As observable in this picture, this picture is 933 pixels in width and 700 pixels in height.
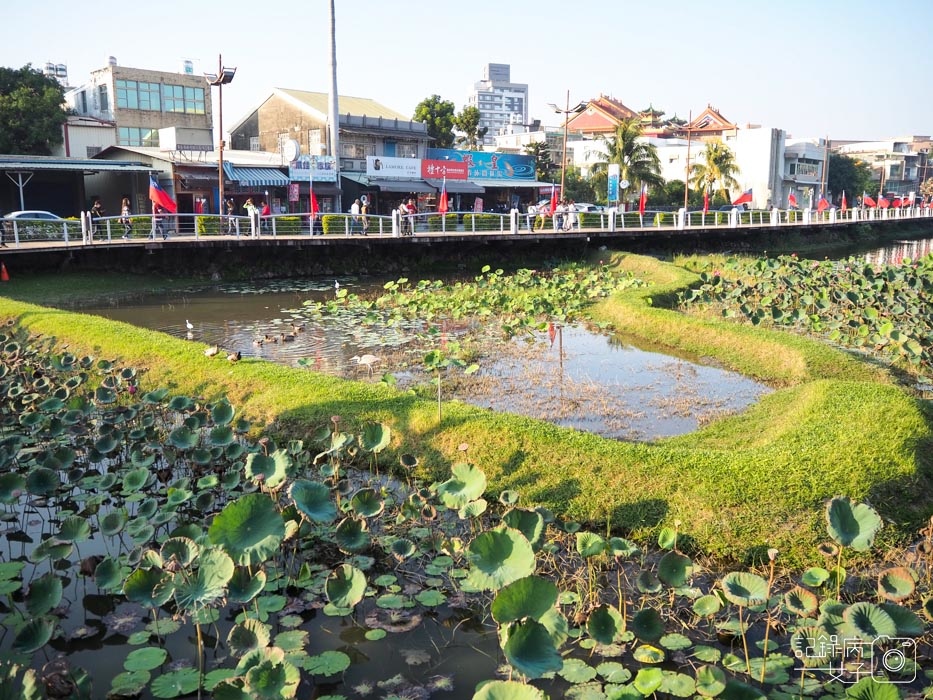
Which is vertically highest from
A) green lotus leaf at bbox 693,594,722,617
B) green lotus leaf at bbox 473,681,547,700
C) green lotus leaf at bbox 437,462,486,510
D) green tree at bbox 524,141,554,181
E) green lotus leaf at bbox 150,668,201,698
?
green tree at bbox 524,141,554,181

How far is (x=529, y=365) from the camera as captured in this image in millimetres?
10414

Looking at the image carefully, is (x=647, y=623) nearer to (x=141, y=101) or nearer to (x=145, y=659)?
(x=145, y=659)

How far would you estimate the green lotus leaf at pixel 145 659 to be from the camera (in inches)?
154

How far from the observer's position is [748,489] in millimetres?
5492

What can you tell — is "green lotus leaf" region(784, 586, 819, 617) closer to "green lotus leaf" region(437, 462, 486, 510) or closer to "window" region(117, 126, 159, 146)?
"green lotus leaf" region(437, 462, 486, 510)

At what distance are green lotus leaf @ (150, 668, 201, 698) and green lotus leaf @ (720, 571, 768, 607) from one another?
8.46 feet

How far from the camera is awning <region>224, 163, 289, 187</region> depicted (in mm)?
26203

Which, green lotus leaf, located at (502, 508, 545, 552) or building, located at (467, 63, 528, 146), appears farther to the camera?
building, located at (467, 63, 528, 146)

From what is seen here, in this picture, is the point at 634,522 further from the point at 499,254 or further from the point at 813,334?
the point at 499,254

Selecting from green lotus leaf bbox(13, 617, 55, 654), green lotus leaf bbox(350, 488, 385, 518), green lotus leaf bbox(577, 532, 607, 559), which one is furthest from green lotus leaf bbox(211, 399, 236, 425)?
green lotus leaf bbox(577, 532, 607, 559)

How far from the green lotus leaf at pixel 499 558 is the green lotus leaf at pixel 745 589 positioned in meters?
1.04

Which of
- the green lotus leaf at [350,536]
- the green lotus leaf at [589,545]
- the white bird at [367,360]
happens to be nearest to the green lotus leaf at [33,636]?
the green lotus leaf at [350,536]

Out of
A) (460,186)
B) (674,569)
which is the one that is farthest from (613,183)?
(674,569)

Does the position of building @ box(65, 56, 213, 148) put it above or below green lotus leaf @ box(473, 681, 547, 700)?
above
